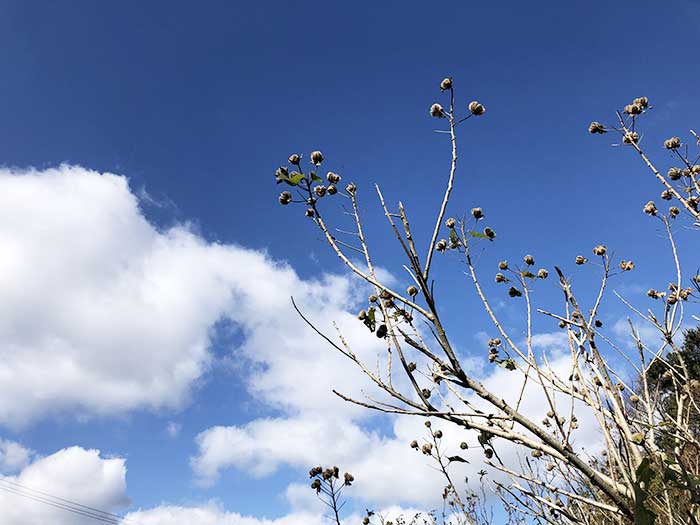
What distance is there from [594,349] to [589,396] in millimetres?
282

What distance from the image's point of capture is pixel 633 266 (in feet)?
11.5

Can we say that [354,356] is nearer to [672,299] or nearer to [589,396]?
[589,396]

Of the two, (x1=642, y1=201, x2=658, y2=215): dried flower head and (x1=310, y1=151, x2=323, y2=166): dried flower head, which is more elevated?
(x1=642, y1=201, x2=658, y2=215): dried flower head

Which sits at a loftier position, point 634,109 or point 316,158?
point 634,109

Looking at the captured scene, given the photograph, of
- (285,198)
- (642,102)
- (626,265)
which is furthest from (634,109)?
(285,198)

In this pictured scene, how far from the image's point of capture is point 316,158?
246 cm

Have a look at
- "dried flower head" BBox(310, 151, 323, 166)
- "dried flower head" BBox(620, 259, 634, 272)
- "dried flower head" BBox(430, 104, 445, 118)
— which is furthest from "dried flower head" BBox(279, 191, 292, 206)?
"dried flower head" BBox(620, 259, 634, 272)

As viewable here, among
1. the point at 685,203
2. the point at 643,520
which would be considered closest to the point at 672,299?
the point at 685,203

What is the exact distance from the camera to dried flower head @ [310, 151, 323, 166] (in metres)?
2.45

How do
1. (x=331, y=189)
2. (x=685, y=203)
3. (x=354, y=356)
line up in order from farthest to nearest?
1. (x=685, y=203)
2. (x=331, y=189)
3. (x=354, y=356)

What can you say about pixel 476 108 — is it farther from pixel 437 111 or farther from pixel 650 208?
pixel 650 208

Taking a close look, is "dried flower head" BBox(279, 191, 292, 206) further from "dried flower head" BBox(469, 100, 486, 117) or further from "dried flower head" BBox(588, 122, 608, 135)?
"dried flower head" BBox(588, 122, 608, 135)

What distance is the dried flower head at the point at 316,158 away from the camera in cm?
245

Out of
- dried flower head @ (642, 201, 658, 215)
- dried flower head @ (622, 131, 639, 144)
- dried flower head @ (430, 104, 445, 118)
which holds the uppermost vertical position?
dried flower head @ (622, 131, 639, 144)
